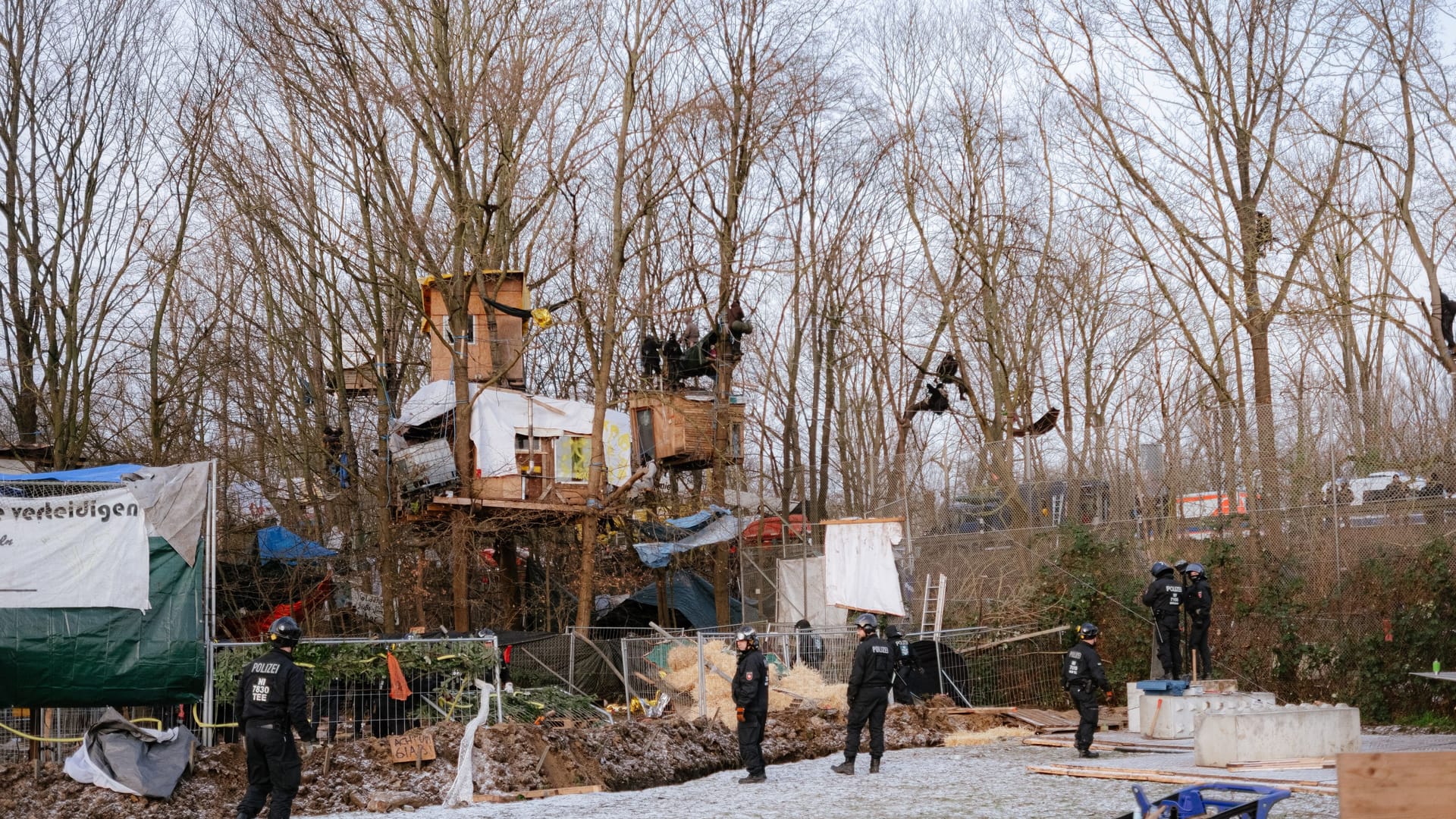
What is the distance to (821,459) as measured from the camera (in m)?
40.5

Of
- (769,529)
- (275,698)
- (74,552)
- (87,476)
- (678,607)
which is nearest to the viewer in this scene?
(275,698)

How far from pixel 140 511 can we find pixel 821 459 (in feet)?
88.7

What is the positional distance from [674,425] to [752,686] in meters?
14.1

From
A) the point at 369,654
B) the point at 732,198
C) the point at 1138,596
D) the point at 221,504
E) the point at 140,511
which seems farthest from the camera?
the point at 732,198

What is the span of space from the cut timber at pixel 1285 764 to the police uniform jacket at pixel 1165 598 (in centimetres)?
569

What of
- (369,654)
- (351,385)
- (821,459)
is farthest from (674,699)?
(821,459)

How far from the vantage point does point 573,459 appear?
28.0 meters

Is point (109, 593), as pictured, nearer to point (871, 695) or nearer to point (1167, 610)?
point (871, 695)

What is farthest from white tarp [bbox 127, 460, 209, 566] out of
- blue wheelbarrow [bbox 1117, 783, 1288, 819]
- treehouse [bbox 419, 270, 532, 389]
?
treehouse [bbox 419, 270, 532, 389]

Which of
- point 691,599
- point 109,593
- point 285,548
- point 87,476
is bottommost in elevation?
point 691,599

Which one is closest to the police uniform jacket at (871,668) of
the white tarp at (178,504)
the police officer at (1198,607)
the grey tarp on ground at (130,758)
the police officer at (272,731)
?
the police officer at (272,731)

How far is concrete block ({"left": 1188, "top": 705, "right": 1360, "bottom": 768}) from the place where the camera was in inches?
576

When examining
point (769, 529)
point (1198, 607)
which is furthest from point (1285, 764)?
point (769, 529)

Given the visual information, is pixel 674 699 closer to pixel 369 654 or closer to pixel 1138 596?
pixel 369 654
